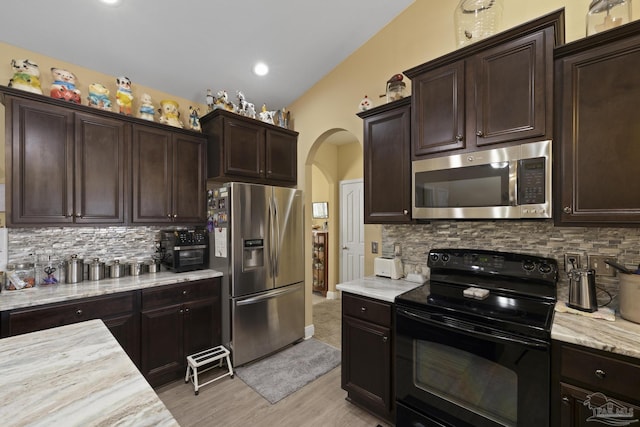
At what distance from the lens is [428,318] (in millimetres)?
1646

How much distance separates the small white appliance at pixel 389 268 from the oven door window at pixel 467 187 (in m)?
0.61

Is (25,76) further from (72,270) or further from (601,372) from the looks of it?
(601,372)

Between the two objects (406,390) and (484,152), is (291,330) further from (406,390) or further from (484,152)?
(484,152)

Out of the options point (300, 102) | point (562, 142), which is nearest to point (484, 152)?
point (562, 142)

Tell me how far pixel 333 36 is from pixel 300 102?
960 mm

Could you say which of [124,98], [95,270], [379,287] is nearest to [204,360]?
[95,270]

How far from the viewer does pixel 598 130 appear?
1401 millimetres

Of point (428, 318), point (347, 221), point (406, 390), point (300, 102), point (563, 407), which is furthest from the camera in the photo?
point (347, 221)

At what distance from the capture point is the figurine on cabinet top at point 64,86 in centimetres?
223

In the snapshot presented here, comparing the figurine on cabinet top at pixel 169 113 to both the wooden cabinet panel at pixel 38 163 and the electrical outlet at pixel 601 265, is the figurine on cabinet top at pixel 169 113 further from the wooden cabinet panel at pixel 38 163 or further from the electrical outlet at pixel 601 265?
the electrical outlet at pixel 601 265

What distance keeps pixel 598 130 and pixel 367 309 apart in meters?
1.65

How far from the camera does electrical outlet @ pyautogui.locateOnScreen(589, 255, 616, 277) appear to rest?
159cm

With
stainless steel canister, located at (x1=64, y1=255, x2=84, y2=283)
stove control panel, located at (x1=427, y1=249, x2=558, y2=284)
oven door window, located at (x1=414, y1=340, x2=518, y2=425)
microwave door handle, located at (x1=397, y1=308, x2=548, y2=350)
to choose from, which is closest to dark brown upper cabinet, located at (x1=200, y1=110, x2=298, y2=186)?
stainless steel canister, located at (x1=64, y1=255, x2=84, y2=283)

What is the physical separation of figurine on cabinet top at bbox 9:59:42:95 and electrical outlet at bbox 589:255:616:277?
396 cm
